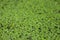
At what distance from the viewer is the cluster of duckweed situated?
1.52m

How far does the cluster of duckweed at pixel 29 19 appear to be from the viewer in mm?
1521

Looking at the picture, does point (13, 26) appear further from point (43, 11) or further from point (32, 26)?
point (43, 11)

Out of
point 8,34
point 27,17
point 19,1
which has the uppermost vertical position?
point 19,1

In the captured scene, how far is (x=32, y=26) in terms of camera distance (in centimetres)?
160

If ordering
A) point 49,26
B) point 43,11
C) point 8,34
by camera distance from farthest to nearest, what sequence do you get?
1. point 43,11
2. point 49,26
3. point 8,34

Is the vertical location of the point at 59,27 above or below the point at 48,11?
below

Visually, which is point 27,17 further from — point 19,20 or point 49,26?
point 49,26

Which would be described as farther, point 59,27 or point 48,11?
point 48,11

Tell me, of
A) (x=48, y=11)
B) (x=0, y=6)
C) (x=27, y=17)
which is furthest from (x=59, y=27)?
(x=0, y=6)

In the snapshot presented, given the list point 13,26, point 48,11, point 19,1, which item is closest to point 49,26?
point 48,11

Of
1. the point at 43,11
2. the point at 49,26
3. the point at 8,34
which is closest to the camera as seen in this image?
the point at 8,34

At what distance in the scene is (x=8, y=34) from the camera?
1.51m

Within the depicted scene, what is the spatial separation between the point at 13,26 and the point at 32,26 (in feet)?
0.70

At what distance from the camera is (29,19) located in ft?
5.47
